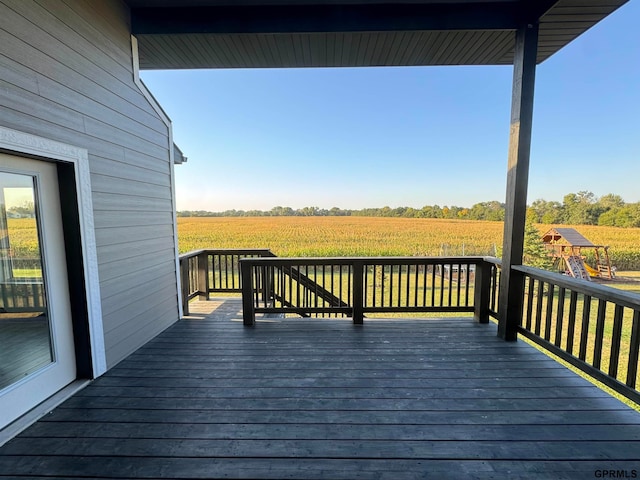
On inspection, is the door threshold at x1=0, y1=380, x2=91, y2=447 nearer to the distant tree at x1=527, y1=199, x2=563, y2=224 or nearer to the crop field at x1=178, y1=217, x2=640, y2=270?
the crop field at x1=178, y1=217, x2=640, y2=270

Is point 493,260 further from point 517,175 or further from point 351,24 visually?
point 351,24

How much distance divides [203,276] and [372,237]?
956 cm

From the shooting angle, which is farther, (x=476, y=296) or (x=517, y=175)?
(x=476, y=296)

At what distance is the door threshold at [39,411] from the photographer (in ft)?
5.16

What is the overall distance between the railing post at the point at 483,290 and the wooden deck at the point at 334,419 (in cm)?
59

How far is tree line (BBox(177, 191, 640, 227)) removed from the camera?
6.31 meters

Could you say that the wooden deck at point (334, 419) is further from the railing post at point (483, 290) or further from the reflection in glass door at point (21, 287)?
the railing post at point (483, 290)

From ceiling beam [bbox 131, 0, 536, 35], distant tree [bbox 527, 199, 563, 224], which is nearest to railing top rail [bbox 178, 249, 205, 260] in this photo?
ceiling beam [bbox 131, 0, 536, 35]

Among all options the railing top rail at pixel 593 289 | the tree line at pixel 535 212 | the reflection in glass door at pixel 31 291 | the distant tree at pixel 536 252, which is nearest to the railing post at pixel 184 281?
the reflection in glass door at pixel 31 291

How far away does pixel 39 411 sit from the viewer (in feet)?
5.86

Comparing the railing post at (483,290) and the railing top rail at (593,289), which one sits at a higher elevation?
the railing top rail at (593,289)

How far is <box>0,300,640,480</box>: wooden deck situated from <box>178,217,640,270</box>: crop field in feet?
19.8

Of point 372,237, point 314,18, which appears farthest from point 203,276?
point 372,237

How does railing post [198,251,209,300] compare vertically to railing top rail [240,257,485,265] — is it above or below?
below
